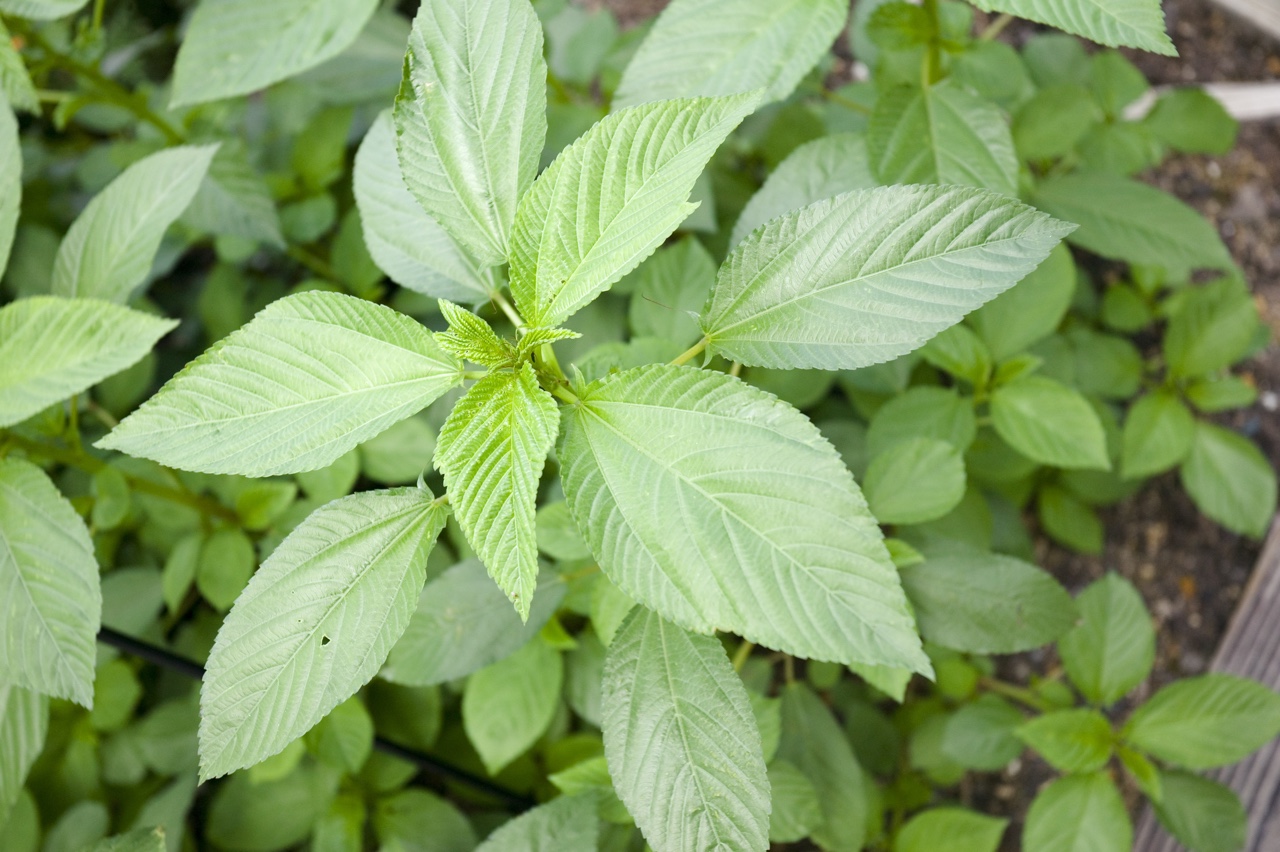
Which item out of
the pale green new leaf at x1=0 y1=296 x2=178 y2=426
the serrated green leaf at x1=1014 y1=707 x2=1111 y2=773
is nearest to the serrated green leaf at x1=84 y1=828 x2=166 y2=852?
the pale green new leaf at x1=0 y1=296 x2=178 y2=426

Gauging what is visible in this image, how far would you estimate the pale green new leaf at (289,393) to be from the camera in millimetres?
763

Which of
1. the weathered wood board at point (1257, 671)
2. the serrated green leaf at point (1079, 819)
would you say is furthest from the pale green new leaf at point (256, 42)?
the weathered wood board at point (1257, 671)

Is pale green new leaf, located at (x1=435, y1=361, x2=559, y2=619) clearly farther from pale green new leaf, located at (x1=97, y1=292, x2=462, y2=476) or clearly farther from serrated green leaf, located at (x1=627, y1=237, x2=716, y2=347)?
serrated green leaf, located at (x1=627, y1=237, x2=716, y2=347)

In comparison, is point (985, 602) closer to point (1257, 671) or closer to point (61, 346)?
point (1257, 671)

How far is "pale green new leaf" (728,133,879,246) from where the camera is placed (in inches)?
45.0

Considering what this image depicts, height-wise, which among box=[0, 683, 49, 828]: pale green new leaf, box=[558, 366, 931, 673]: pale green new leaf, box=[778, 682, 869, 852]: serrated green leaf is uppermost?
box=[558, 366, 931, 673]: pale green new leaf

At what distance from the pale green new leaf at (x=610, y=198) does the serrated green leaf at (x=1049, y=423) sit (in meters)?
0.81

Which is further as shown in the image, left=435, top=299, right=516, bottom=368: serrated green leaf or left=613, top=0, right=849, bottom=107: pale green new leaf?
left=613, top=0, right=849, bottom=107: pale green new leaf

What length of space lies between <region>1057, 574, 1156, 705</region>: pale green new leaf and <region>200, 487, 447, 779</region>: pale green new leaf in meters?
1.07

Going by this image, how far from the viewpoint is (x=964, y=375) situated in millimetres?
1360

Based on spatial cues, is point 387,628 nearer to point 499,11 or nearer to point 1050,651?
point 499,11

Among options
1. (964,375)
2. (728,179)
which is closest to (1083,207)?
(964,375)

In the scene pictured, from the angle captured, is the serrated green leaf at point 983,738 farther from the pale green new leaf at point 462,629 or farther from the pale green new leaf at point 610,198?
the pale green new leaf at point 610,198

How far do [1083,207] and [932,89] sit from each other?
46 cm
